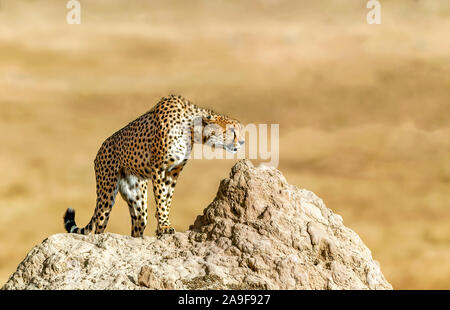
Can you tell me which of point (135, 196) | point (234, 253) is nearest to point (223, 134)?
point (135, 196)

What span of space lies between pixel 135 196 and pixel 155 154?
3.55 ft

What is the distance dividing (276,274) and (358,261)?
3.86 feet

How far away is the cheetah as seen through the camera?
891 centimetres

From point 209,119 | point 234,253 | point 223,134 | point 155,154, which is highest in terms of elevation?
point 209,119

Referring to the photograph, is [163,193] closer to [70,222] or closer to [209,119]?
[209,119]

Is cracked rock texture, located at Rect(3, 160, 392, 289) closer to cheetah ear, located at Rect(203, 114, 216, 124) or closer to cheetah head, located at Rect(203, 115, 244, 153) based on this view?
cheetah head, located at Rect(203, 115, 244, 153)

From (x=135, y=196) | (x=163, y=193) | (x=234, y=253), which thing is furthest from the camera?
(x=135, y=196)

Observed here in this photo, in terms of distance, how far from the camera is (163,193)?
29.2ft

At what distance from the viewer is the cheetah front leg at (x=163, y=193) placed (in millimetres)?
8812

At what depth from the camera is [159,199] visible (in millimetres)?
8867

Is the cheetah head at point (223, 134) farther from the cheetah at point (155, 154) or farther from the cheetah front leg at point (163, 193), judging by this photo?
the cheetah front leg at point (163, 193)
